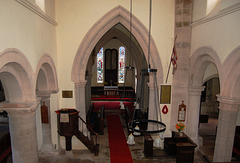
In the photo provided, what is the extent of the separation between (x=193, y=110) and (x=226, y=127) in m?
2.27

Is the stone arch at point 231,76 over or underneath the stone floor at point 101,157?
over

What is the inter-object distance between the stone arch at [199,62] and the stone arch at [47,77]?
618 centimetres

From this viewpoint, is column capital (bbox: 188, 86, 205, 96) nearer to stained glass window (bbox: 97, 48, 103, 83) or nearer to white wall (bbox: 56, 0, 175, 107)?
white wall (bbox: 56, 0, 175, 107)

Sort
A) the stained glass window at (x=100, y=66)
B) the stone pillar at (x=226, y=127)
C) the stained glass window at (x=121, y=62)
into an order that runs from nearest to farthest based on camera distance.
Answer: the stone pillar at (x=226, y=127) → the stained glass window at (x=100, y=66) → the stained glass window at (x=121, y=62)

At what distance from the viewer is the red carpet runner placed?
7.93 metres

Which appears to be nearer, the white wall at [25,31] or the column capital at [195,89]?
the white wall at [25,31]

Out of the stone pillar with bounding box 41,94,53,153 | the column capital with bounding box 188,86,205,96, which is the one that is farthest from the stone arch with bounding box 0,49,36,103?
the column capital with bounding box 188,86,205,96

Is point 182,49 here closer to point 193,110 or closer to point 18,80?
point 193,110

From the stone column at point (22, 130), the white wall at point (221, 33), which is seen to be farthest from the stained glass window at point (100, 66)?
the stone column at point (22, 130)

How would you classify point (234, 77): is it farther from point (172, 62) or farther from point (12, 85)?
point (12, 85)

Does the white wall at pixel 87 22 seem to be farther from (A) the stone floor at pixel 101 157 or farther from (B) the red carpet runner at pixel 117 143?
(B) the red carpet runner at pixel 117 143

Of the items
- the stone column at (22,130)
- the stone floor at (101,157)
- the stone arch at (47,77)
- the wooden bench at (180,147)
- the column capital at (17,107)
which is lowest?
the stone floor at (101,157)

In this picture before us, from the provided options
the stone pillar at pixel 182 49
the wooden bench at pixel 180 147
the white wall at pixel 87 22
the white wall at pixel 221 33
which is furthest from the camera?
the white wall at pixel 87 22

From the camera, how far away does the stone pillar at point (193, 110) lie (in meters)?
8.20
